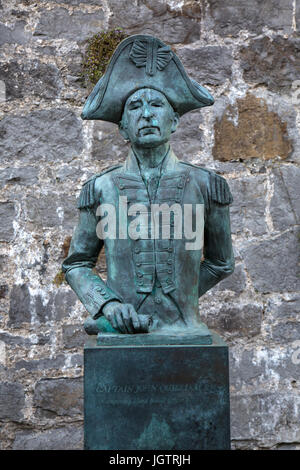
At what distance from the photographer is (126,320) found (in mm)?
2053

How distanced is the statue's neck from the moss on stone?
1551 mm

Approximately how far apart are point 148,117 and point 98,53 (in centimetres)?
168

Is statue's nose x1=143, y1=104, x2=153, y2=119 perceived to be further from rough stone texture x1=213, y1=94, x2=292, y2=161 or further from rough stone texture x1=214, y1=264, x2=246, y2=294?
rough stone texture x1=214, y1=264, x2=246, y2=294

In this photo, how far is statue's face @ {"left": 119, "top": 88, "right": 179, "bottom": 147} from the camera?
86.1 inches

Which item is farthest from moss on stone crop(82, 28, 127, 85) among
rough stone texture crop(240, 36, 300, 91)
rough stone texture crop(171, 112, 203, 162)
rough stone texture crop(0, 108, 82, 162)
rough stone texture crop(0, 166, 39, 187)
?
rough stone texture crop(240, 36, 300, 91)

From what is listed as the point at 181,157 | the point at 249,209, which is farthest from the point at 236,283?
the point at 181,157

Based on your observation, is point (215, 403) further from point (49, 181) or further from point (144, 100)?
point (49, 181)

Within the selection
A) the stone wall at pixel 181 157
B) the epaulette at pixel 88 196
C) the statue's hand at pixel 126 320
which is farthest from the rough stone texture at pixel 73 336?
the statue's hand at pixel 126 320

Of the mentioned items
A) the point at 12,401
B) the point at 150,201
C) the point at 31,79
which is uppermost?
the point at 31,79

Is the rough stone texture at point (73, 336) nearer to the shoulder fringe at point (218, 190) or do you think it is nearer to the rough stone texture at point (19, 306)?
the rough stone texture at point (19, 306)

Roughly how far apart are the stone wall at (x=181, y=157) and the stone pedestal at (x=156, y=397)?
1.54 m

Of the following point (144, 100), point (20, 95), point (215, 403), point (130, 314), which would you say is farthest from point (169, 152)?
point (20, 95)

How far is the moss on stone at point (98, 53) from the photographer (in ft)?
12.0

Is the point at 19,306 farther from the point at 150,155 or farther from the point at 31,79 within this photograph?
the point at 150,155
